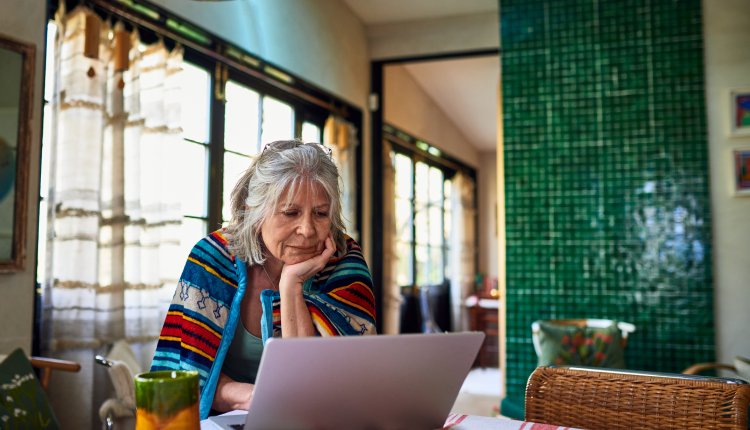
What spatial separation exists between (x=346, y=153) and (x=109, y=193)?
2308 millimetres

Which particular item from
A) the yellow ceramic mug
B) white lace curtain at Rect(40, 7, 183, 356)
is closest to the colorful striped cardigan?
the yellow ceramic mug

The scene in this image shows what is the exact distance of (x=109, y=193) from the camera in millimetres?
3000

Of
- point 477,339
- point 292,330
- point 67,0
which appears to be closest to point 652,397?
point 477,339

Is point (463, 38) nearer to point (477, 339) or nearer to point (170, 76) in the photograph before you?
point (170, 76)

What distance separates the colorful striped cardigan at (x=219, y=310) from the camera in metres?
1.41

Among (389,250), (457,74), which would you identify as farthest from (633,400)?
(457,74)

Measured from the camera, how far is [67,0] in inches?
114

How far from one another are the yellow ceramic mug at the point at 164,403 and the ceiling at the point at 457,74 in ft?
15.2

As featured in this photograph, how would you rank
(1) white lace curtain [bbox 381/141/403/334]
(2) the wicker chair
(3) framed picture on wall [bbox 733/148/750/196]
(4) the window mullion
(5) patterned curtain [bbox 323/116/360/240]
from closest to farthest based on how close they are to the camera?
(2) the wicker chair → (4) the window mullion → (3) framed picture on wall [bbox 733/148/750/196] → (5) patterned curtain [bbox 323/116/360/240] → (1) white lace curtain [bbox 381/141/403/334]

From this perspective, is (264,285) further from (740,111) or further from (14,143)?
(740,111)

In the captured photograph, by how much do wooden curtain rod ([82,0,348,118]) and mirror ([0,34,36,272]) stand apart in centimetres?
49

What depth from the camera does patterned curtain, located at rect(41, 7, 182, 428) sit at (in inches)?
110

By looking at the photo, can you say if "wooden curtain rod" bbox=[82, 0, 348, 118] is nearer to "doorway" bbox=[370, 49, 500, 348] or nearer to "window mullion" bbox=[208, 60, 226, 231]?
Result: "window mullion" bbox=[208, 60, 226, 231]

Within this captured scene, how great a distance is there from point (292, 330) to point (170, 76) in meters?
2.32
